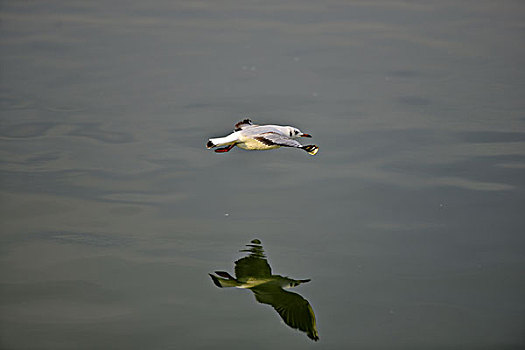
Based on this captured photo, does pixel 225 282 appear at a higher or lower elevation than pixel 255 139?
lower

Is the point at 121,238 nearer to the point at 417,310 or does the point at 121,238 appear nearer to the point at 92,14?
the point at 417,310

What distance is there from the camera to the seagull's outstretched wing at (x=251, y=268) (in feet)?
16.3

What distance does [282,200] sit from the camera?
5.93 m

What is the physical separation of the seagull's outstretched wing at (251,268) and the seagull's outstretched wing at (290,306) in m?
0.14

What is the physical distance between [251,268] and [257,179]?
1.38 m

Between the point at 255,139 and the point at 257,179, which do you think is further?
the point at 257,179

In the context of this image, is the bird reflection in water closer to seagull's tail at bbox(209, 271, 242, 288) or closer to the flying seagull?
seagull's tail at bbox(209, 271, 242, 288)

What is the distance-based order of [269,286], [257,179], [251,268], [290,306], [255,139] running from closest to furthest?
[290,306] → [269,286] → [251,268] → [255,139] → [257,179]

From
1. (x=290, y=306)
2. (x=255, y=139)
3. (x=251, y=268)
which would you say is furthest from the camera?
(x=255, y=139)

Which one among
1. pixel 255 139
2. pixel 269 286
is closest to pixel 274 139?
pixel 255 139

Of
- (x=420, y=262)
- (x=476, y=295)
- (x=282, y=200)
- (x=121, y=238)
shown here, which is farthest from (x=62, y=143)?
(x=476, y=295)

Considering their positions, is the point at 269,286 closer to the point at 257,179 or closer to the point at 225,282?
the point at 225,282

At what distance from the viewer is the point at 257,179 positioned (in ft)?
20.6

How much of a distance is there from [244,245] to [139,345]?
1249 millimetres
